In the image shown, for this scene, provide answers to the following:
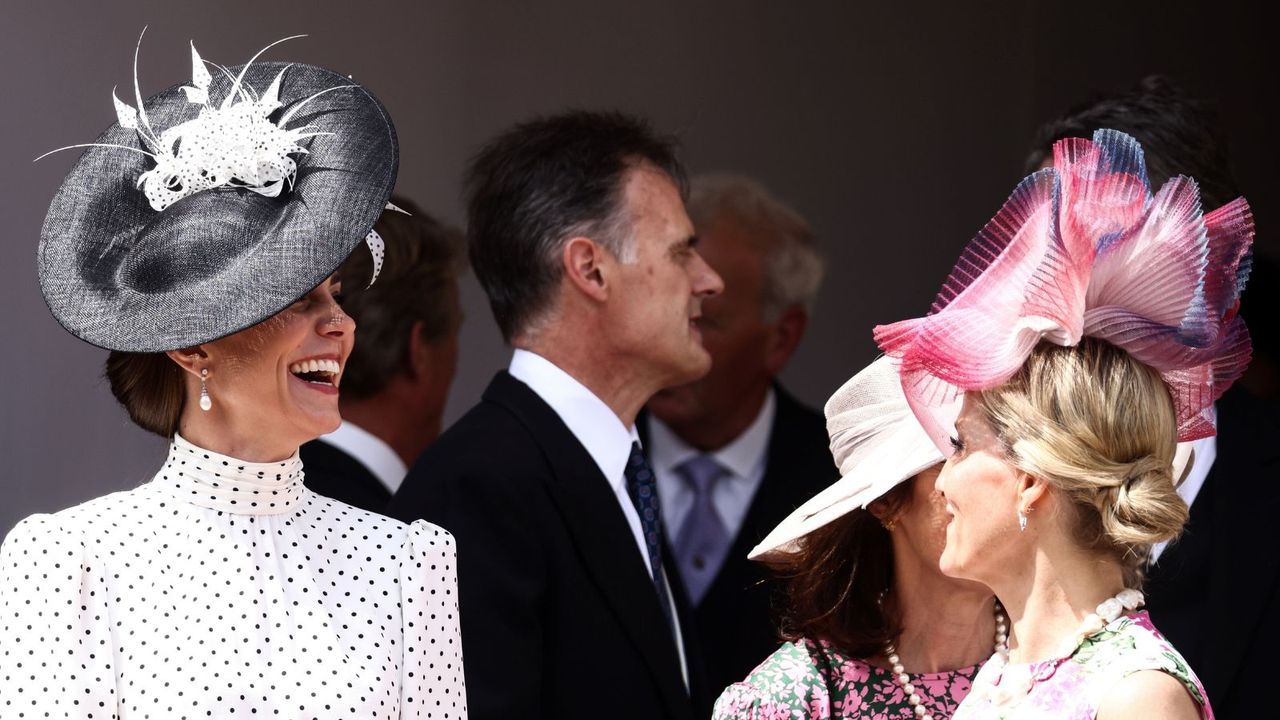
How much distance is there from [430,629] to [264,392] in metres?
0.42

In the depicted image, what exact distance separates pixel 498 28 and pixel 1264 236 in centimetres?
273

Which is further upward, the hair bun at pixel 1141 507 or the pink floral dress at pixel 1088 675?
the hair bun at pixel 1141 507

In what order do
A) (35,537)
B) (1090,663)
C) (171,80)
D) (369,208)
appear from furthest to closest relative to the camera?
1. (171,80)
2. (369,208)
3. (35,537)
4. (1090,663)

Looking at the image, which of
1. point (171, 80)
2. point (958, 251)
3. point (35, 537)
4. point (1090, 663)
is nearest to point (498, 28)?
point (171, 80)

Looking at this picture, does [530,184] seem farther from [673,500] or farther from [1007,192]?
[1007,192]

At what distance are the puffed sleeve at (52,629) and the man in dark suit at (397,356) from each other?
177 centimetres

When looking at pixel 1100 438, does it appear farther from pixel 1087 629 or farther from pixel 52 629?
pixel 52 629

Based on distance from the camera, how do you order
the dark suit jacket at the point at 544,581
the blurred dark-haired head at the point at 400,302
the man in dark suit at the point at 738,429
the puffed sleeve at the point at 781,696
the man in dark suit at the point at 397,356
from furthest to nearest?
the man in dark suit at the point at 738,429
the blurred dark-haired head at the point at 400,302
the man in dark suit at the point at 397,356
the dark suit jacket at the point at 544,581
the puffed sleeve at the point at 781,696

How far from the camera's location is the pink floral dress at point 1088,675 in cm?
206

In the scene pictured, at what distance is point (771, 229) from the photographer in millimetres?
5188

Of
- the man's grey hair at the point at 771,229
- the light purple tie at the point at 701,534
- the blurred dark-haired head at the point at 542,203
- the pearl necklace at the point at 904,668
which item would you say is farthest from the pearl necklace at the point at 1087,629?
the man's grey hair at the point at 771,229

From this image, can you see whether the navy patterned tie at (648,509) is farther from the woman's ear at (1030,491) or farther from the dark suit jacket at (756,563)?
the woman's ear at (1030,491)

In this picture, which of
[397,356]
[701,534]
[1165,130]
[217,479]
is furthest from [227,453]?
[701,534]

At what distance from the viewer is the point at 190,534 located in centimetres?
241
